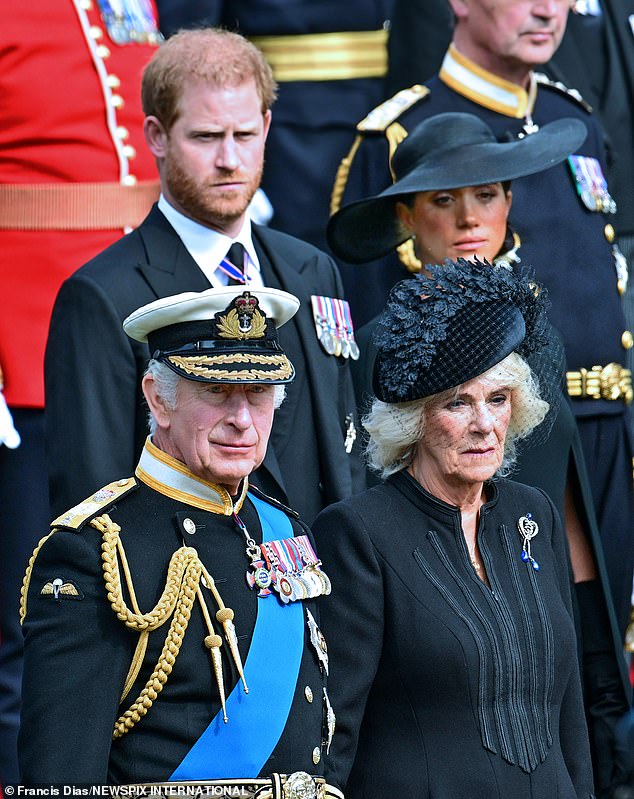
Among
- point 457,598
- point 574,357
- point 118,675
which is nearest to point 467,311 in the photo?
point 457,598

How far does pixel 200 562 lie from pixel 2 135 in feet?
7.98

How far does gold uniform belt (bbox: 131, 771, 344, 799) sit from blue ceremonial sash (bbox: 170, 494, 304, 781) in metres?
0.02

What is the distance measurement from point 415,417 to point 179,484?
2.23 ft

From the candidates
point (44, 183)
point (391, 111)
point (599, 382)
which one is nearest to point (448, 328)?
point (599, 382)

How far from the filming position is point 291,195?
658 centimetres

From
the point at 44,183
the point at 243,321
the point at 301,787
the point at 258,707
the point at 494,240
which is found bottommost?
the point at 301,787

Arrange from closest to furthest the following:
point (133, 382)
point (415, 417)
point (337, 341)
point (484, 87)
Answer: point (415, 417) → point (133, 382) → point (337, 341) → point (484, 87)

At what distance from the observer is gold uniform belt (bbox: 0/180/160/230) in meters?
5.46

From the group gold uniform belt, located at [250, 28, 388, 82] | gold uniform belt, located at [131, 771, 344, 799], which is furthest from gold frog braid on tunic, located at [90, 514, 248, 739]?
gold uniform belt, located at [250, 28, 388, 82]

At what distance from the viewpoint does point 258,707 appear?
343 centimetres

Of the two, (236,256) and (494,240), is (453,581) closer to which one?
(236,256)

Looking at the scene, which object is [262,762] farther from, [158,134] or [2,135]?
[2,135]

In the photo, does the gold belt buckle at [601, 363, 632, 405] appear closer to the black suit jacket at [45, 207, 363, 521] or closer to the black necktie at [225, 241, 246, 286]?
the black suit jacket at [45, 207, 363, 521]

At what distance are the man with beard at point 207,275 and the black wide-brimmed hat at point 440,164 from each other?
1.64 ft
